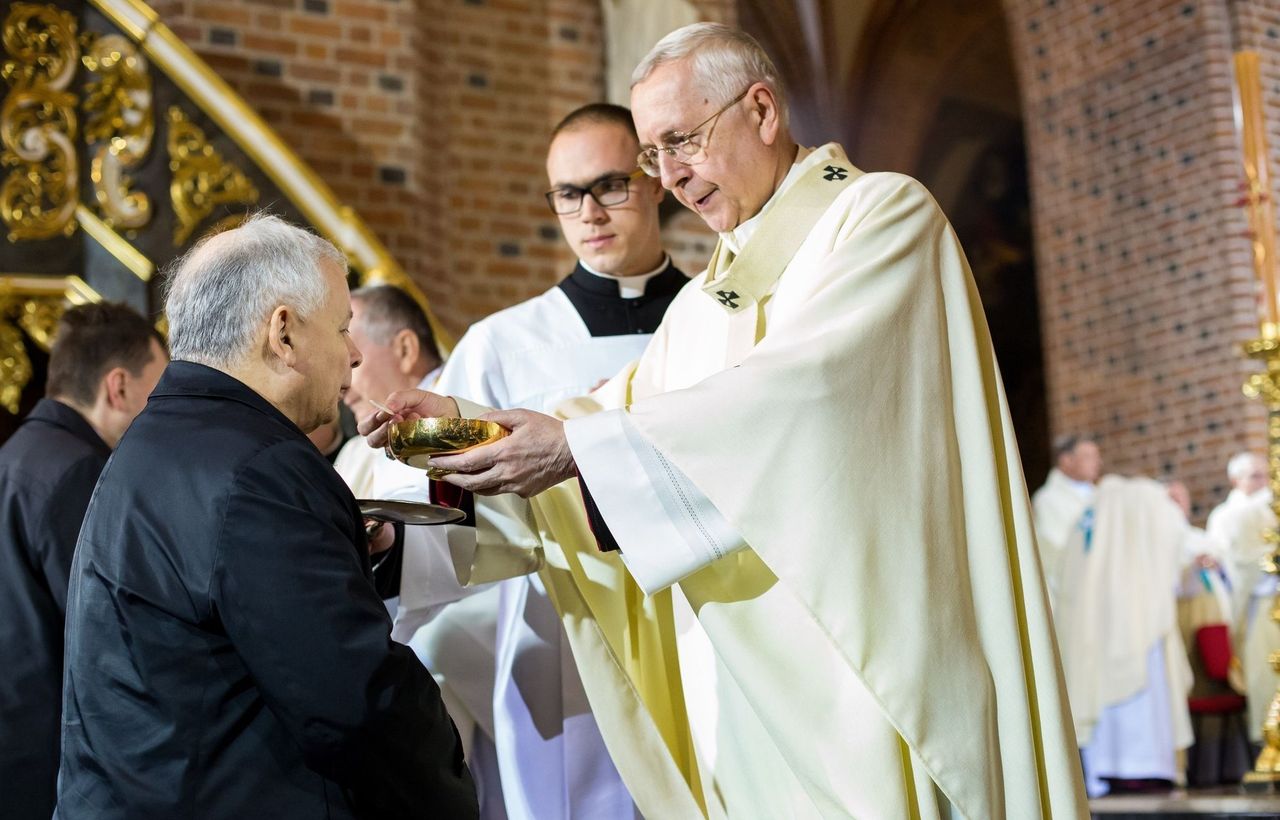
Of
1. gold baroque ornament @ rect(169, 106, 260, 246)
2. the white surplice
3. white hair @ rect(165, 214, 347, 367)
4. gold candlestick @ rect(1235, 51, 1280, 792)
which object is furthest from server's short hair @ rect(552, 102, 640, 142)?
the white surplice

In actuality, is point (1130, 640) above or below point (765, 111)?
below

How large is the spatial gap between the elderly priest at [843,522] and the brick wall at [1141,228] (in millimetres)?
9539

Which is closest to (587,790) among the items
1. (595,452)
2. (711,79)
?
(595,452)

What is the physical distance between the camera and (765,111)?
9.00 ft

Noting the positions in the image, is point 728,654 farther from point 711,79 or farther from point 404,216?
point 404,216

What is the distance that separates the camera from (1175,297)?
11789mm

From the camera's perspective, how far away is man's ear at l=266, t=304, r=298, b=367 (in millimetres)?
2197

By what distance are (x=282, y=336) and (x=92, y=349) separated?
6.06 feet

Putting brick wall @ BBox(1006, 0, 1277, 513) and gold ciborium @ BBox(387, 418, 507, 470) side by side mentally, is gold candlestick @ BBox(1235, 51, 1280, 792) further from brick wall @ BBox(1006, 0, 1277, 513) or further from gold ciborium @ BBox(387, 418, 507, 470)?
brick wall @ BBox(1006, 0, 1277, 513)

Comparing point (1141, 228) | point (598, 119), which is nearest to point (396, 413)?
point (598, 119)

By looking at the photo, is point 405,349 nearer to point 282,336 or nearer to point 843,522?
point 282,336

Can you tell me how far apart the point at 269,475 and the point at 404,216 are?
4957mm

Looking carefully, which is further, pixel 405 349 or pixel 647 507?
pixel 405 349

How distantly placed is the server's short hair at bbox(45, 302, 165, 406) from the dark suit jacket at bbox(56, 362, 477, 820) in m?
1.87
